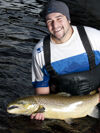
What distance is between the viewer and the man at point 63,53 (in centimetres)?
520

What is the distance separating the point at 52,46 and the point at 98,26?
31.2 feet

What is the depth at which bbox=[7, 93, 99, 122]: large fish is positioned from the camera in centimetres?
479

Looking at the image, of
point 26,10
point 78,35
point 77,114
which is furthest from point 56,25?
point 26,10

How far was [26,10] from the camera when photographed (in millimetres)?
17219

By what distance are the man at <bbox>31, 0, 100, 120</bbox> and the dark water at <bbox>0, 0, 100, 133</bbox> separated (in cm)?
86

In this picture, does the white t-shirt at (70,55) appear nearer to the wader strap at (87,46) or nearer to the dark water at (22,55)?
the wader strap at (87,46)

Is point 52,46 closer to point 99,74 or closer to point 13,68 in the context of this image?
point 99,74

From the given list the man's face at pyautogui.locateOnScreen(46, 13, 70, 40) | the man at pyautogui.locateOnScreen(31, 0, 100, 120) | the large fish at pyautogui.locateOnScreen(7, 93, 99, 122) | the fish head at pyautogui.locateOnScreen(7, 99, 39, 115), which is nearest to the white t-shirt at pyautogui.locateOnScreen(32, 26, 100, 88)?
the man at pyautogui.locateOnScreen(31, 0, 100, 120)

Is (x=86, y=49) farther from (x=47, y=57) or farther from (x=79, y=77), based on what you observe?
(x=47, y=57)

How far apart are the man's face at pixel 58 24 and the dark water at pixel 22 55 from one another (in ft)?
6.53

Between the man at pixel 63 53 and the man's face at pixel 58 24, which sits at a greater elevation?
the man's face at pixel 58 24

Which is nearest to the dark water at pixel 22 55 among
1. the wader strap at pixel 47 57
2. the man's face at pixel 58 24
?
the wader strap at pixel 47 57

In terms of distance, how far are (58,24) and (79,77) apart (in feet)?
3.98

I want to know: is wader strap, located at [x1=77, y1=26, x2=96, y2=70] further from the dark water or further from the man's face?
the dark water
